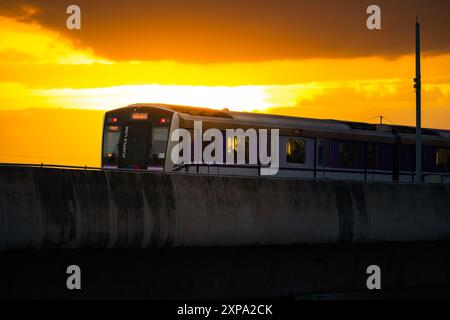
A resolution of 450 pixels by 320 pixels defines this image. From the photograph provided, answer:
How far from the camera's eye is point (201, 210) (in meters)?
20.3

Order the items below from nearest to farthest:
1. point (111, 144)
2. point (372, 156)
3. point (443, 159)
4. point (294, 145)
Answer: point (111, 144) → point (294, 145) → point (372, 156) → point (443, 159)

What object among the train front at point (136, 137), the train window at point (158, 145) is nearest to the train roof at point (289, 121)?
the train front at point (136, 137)

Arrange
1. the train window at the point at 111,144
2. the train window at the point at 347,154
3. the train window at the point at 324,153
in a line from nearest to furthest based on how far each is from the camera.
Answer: the train window at the point at 111,144
the train window at the point at 324,153
the train window at the point at 347,154

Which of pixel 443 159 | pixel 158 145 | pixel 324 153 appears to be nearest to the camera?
pixel 158 145

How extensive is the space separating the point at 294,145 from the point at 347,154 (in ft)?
11.7

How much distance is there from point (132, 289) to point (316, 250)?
233 inches

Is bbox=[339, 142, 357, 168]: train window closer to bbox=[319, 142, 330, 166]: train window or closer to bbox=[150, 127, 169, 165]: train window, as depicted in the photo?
bbox=[319, 142, 330, 166]: train window

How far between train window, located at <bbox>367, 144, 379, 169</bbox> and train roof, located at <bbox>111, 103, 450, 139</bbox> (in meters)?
0.70

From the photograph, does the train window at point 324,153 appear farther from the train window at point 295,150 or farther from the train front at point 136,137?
the train front at point 136,137

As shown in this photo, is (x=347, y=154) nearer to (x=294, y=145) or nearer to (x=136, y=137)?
(x=294, y=145)

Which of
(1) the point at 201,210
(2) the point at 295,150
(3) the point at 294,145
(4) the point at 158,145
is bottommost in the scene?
(1) the point at 201,210

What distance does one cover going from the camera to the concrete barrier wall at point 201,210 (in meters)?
17.1

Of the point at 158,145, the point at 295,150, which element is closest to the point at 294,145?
the point at 295,150

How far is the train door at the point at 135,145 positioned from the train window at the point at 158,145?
0.95 feet
